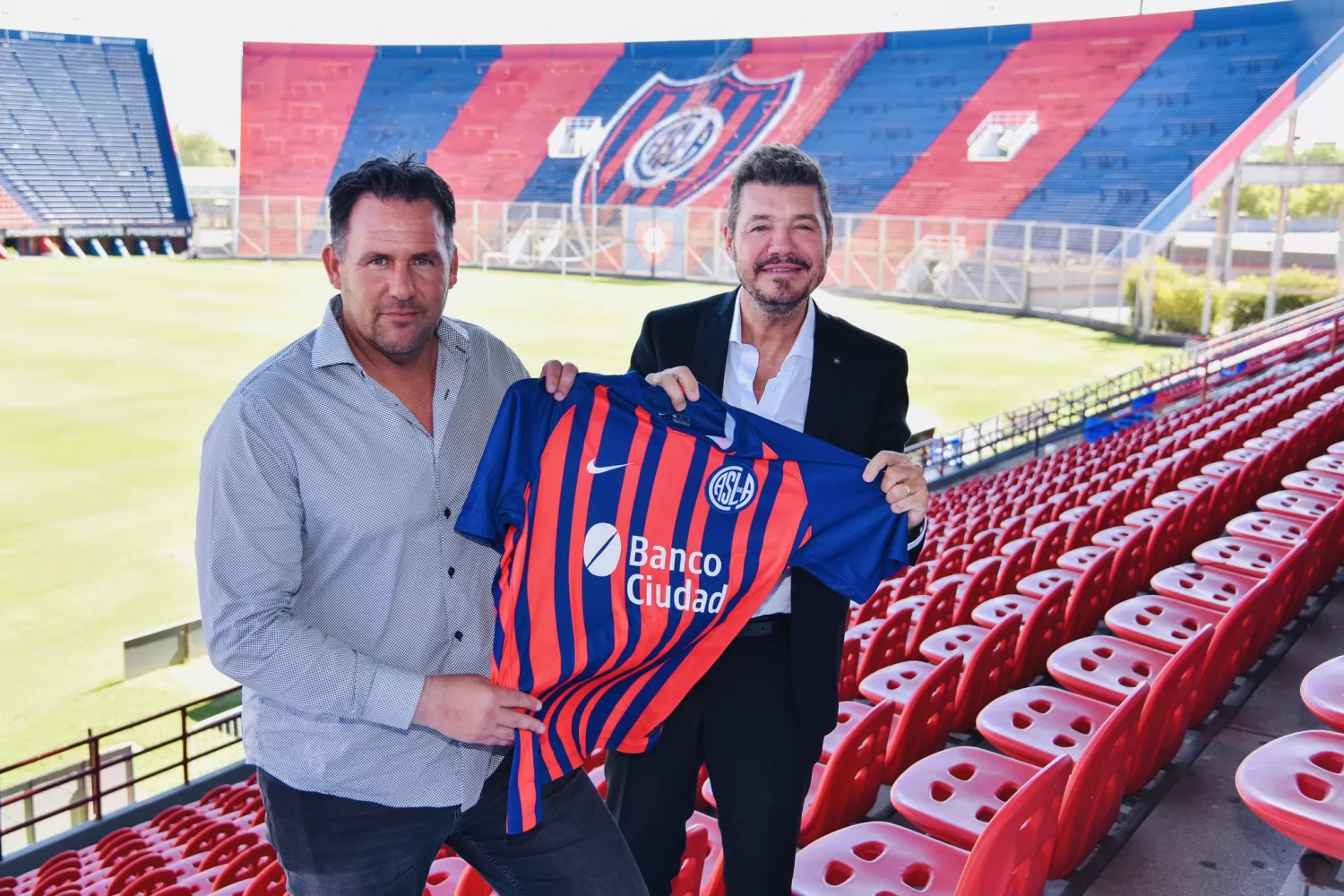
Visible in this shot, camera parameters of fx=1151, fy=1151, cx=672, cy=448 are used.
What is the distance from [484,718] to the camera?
1891 mm

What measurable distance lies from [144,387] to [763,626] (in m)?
20.6

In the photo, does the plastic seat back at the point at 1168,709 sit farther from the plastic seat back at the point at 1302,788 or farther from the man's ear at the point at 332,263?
the man's ear at the point at 332,263

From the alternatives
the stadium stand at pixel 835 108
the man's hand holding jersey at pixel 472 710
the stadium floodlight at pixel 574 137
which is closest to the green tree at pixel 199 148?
the stadium stand at pixel 835 108

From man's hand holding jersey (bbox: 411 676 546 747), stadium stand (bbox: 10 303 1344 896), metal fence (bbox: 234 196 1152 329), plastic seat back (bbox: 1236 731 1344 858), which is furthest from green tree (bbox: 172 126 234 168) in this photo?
plastic seat back (bbox: 1236 731 1344 858)

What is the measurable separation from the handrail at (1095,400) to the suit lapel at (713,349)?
33.6 ft

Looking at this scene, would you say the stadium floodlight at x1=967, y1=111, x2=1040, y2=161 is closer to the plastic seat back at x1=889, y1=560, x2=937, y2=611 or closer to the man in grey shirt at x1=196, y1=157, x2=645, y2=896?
the plastic seat back at x1=889, y1=560, x2=937, y2=611

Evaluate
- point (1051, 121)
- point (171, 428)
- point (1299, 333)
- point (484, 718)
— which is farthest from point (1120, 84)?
point (484, 718)

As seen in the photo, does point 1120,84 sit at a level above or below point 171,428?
above

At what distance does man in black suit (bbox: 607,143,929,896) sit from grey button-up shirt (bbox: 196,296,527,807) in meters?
0.50

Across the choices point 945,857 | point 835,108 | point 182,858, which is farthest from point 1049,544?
point 835,108

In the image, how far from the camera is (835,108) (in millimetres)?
42156

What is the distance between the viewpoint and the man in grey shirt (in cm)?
179

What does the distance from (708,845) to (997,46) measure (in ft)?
138

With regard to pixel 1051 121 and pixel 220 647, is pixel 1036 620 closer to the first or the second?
pixel 220 647
